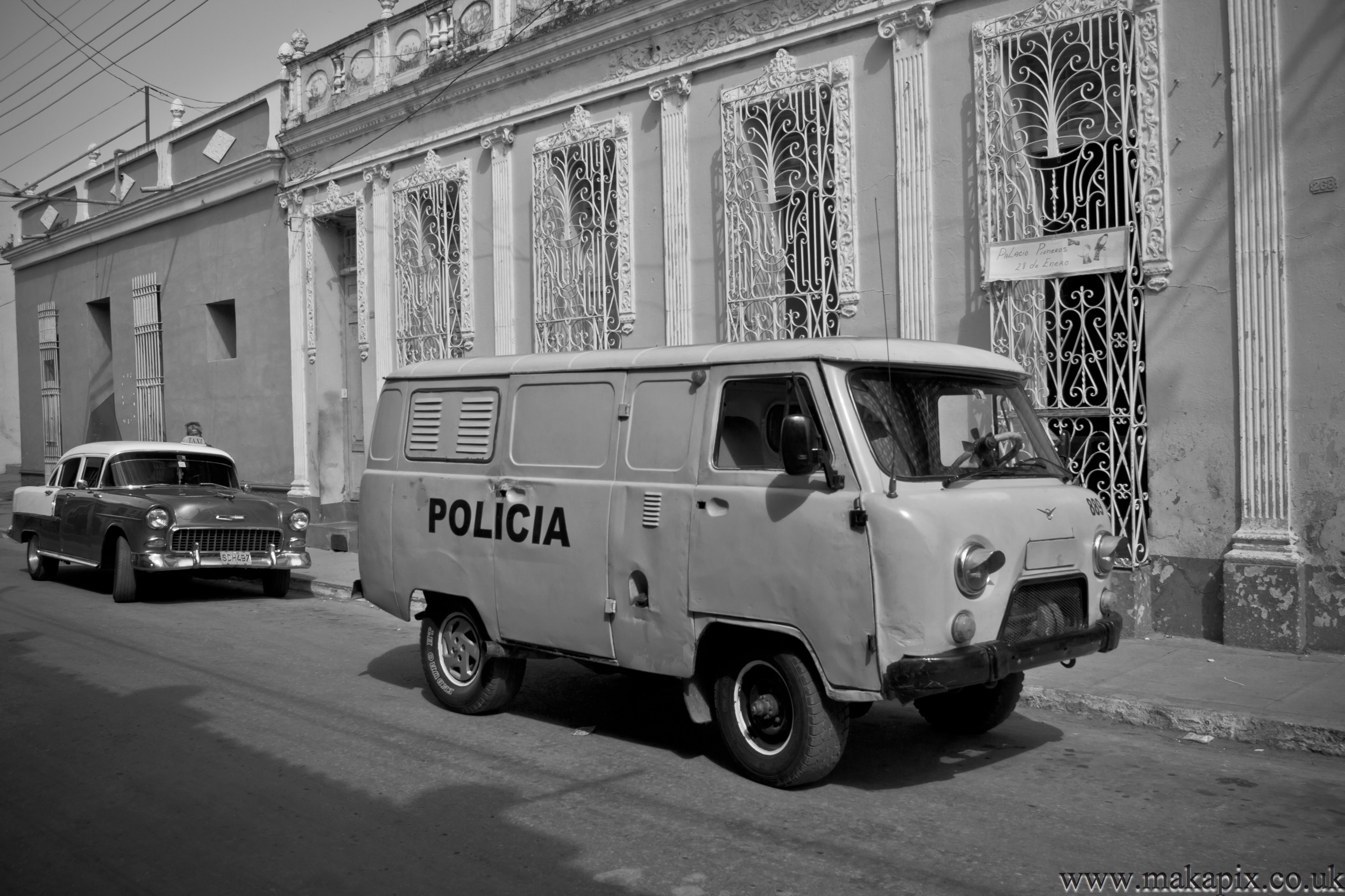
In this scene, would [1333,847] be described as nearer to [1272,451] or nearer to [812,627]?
[812,627]

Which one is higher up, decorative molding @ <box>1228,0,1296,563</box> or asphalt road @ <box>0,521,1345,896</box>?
decorative molding @ <box>1228,0,1296,563</box>

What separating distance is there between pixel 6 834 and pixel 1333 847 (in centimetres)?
580

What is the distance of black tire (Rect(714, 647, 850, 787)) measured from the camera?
5.42 metres

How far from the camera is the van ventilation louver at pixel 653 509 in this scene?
607 cm

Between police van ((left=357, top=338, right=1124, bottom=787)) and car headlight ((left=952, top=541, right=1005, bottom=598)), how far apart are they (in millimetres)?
10

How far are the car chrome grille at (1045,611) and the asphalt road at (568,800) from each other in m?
0.79

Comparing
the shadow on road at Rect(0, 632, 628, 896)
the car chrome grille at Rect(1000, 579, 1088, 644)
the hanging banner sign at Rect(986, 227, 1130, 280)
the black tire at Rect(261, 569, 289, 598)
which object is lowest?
the shadow on road at Rect(0, 632, 628, 896)

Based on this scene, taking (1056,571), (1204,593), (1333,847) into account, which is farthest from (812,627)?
(1204,593)

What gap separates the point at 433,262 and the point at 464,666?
1000 centimetres

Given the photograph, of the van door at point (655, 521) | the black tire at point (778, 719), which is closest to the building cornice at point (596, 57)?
the van door at point (655, 521)

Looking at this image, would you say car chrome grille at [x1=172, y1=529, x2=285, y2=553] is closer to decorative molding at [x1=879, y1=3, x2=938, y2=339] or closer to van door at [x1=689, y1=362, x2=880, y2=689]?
decorative molding at [x1=879, y1=3, x2=938, y2=339]

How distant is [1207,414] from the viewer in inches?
352

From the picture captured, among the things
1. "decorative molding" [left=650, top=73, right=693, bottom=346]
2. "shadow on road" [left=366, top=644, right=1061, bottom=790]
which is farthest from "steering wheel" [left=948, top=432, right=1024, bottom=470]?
"decorative molding" [left=650, top=73, right=693, bottom=346]

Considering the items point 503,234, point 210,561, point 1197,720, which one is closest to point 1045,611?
point 1197,720
